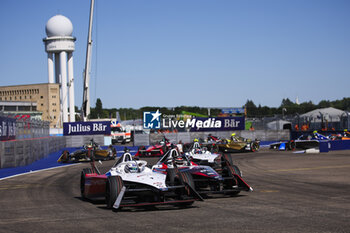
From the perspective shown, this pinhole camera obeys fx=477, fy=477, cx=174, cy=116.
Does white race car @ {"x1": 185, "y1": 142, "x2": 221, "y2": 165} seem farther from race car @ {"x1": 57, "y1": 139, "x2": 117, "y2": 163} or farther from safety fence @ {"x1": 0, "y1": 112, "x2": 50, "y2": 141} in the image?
safety fence @ {"x1": 0, "y1": 112, "x2": 50, "y2": 141}

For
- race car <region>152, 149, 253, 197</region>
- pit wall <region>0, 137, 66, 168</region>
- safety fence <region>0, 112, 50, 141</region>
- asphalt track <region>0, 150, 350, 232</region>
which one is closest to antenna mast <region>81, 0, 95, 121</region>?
safety fence <region>0, 112, 50, 141</region>

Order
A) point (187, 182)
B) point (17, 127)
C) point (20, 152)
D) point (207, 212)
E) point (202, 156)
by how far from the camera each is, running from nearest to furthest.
→ point (207, 212), point (187, 182), point (202, 156), point (20, 152), point (17, 127)

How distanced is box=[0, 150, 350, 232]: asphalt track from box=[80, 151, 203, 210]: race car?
26 cm

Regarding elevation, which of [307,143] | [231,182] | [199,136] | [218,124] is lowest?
[231,182]

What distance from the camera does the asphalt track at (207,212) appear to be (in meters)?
8.09

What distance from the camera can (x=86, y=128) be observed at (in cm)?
5022

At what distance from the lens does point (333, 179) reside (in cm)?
1583

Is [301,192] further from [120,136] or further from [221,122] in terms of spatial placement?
[120,136]

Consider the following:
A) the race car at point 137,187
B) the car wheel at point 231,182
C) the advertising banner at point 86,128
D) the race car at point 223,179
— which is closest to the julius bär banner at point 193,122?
the advertising banner at point 86,128

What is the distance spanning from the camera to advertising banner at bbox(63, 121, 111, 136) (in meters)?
49.6

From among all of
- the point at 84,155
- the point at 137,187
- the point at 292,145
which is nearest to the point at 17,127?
the point at 84,155

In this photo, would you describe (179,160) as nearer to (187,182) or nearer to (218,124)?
(187,182)

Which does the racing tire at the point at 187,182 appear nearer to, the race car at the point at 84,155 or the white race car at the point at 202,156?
the white race car at the point at 202,156

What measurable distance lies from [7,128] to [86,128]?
25437mm
